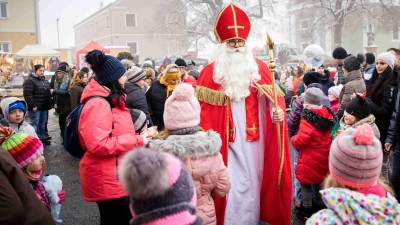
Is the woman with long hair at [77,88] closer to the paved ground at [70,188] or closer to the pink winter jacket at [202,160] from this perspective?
the paved ground at [70,188]

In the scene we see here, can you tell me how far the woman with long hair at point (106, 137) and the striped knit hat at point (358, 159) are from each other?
1.51m

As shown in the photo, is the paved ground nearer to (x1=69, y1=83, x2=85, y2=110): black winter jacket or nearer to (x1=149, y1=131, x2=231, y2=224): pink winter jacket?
(x1=69, y1=83, x2=85, y2=110): black winter jacket

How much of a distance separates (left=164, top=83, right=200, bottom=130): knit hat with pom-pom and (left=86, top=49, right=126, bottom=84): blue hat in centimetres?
62

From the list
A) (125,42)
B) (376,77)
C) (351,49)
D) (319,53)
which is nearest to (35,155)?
(376,77)

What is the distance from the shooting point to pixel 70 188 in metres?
6.50

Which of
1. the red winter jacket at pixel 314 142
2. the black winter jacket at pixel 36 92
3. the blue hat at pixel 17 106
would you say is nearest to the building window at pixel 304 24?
the black winter jacket at pixel 36 92

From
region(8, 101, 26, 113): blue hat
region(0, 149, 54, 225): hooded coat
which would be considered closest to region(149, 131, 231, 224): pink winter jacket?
region(0, 149, 54, 225): hooded coat

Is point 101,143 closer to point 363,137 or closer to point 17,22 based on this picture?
point 363,137

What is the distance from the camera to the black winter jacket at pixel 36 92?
953cm

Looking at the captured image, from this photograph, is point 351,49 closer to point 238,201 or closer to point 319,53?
point 319,53

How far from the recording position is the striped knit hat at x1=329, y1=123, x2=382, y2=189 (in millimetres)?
2197

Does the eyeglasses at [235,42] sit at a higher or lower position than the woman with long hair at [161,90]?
higher

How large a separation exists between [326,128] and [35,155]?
10.1 feet

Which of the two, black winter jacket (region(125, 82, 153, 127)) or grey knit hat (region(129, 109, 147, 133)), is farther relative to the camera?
black winter jacket (region(125, 82, 153, 127))
